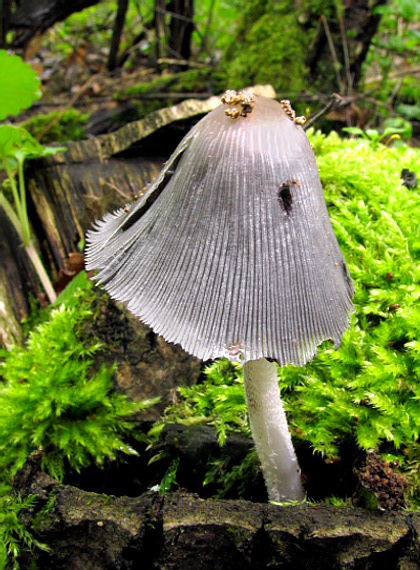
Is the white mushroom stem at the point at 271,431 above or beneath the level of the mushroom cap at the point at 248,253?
beneath

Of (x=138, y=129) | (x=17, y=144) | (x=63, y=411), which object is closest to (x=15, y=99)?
(x=17, y=144)

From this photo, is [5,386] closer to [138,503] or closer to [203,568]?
[138,503]

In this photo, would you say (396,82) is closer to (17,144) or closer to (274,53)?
(274,53)

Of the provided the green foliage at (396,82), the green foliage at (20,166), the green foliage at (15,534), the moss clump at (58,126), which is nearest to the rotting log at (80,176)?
the green foliage at (20,166)

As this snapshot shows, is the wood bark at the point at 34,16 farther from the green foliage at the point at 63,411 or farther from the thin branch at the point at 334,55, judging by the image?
the green foliage at the point at 63,411

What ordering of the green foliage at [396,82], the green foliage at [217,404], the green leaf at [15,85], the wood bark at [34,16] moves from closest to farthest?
the green foliage at [217,404], the green leaf at [15,85], the wood bark at [34,16], the green foliage at [396,82]

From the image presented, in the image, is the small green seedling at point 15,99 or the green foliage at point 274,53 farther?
the green foliage at point 274,53

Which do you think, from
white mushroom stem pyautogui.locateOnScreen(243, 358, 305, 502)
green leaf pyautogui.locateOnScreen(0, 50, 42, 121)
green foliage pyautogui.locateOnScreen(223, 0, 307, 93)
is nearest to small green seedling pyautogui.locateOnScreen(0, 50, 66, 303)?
green leaf pyautogui.locateOnScreen(0, 50, 42, 121)

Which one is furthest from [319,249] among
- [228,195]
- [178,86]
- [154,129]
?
[178,86]
